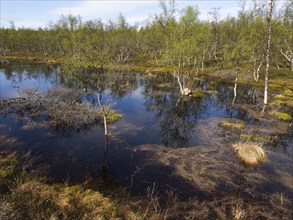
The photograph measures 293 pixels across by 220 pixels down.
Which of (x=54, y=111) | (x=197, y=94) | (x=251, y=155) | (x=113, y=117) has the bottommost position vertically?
(x=251, y=155)

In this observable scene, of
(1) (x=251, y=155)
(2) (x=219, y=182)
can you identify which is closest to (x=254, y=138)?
(1) (x=251, y=155)

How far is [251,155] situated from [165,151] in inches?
370

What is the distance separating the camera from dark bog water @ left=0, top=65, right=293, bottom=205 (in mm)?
21094

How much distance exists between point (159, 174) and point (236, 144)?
36.8 feet

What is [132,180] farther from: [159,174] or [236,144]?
[236,144]

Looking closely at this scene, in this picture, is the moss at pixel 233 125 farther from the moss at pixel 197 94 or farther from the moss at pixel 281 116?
the moss at pixel 197 94

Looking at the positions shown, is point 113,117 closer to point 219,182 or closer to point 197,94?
point 219,182

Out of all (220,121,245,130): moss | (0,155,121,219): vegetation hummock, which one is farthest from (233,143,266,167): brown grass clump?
(0,155,121,219): vegetation hummock

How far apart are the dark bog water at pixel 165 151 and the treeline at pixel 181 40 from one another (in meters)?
10.2

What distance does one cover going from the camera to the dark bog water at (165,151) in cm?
2109

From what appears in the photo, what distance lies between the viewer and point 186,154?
86.5ft

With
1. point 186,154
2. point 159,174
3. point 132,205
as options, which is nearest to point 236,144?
point 186,154

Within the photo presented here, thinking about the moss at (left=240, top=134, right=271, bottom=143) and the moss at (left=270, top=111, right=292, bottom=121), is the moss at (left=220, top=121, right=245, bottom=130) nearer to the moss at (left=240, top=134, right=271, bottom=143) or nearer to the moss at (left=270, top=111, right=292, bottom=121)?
the moss at (left=240, top=134, right=271, bottom=143)

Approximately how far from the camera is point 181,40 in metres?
49.8
